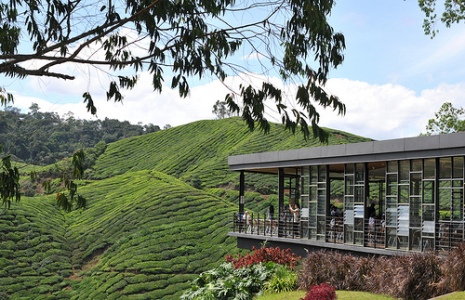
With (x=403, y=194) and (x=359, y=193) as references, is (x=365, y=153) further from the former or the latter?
(x=403, y=194)

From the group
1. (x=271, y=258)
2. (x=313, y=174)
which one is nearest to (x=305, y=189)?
(x=313, y=174)

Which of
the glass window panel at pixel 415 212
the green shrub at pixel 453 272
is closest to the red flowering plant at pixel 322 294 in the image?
the green shrub at pixel 453 272

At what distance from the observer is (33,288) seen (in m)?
46.2

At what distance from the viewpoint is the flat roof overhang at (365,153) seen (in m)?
19.6

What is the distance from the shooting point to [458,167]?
19938 mm

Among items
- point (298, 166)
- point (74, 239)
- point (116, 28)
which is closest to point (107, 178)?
point (74, 239)

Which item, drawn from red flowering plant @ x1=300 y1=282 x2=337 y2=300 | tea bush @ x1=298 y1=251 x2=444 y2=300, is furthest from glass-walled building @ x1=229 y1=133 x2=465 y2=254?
red flowering plant @ x1=300 y1=282 x2=337 y2=300

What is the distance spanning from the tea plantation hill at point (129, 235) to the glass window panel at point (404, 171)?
21871 mm

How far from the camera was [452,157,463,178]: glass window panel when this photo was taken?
19711mm

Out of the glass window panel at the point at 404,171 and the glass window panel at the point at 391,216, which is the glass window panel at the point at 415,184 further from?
the glass window panel at the point at 391,216

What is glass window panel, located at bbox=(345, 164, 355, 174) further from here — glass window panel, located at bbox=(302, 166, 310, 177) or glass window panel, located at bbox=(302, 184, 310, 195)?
glass window panel, located at bbox=(302, 184, 310, 195)

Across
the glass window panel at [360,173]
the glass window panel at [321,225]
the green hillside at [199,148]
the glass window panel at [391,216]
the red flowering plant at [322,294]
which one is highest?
the green hillside at [199,148]

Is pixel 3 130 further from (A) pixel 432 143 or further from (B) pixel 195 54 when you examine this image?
(B) pixel 195 54

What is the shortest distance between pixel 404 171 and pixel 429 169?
1054 mm
